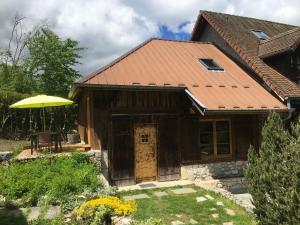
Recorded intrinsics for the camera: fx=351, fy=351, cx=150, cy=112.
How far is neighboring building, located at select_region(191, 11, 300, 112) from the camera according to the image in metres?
14.5

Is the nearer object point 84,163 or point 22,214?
point 22,214

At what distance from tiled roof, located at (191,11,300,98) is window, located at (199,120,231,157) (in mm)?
2624

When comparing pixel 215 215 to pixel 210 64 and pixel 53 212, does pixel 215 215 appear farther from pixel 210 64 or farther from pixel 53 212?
pixel 210 64

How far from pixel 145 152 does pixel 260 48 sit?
27.7ft

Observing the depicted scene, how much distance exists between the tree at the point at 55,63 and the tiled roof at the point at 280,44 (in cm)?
1562

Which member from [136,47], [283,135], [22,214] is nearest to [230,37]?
[136,47]

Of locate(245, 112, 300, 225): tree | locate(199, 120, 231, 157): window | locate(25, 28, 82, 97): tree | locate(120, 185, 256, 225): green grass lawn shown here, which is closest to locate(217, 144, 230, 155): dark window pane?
locate(199, 120, 231, 157): window

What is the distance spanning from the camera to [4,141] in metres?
16.1

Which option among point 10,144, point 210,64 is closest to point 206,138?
point 210,64

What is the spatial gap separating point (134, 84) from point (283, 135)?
18.6ft

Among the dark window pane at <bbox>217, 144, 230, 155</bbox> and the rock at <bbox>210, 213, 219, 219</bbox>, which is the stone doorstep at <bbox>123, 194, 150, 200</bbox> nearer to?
the rock at <bbox>210, 213, 219, 219</bbox>

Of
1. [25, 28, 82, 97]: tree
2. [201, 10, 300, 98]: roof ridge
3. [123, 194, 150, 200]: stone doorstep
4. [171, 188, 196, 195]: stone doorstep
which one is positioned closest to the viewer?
[123, 194, 150, 200]: stone doorstep

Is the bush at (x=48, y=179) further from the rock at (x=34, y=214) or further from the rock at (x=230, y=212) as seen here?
the rock at (x=230, y=212)

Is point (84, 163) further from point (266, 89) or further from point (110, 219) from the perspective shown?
point (266, 89)
